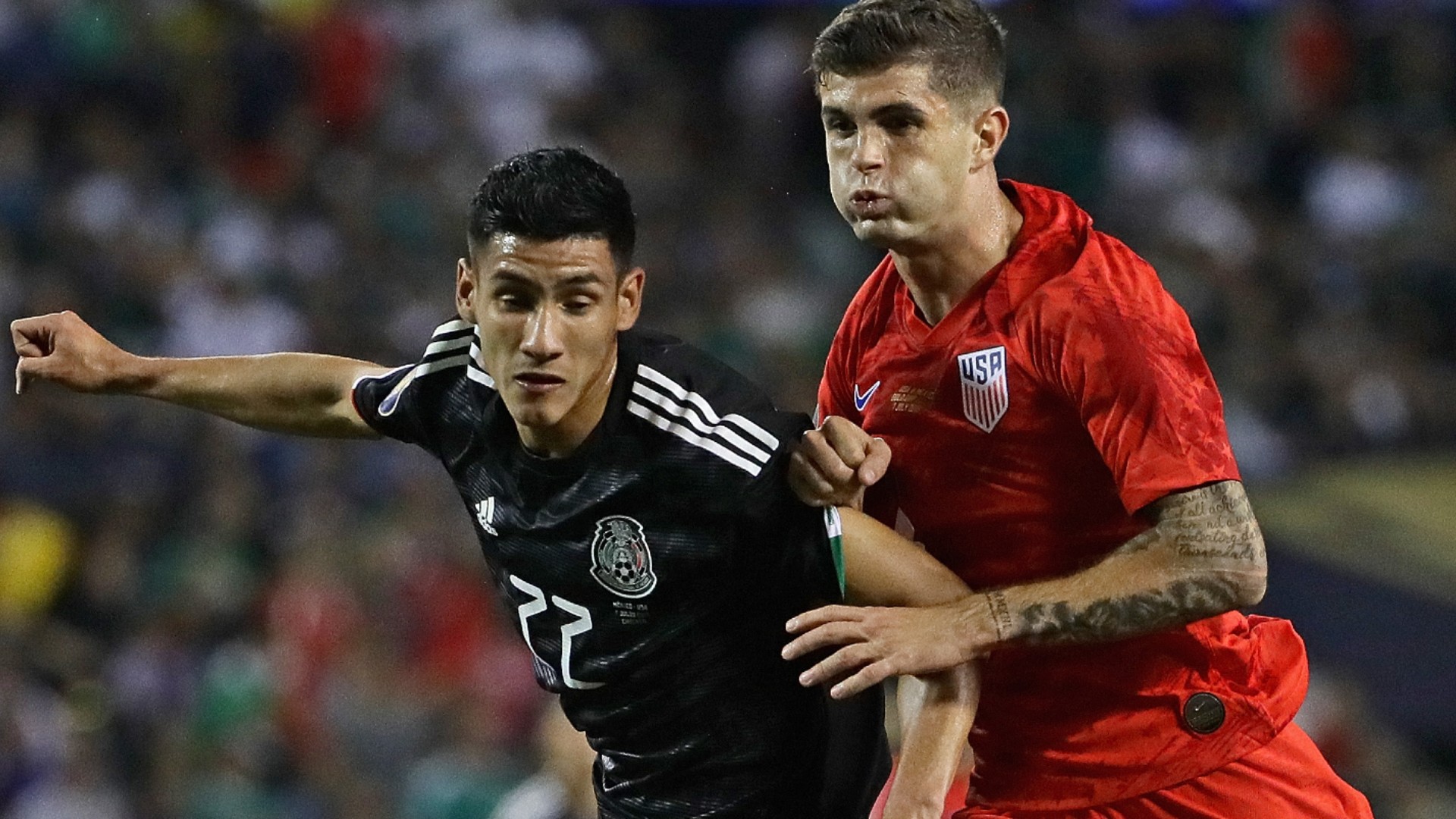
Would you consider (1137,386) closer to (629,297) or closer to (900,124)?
(900,124)

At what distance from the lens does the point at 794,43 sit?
462 inches

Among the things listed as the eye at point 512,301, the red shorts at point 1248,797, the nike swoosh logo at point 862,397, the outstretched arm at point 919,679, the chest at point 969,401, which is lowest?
the red shorts at point 1248,797

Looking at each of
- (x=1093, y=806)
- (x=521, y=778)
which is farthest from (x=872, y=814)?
(x=521, y=778)

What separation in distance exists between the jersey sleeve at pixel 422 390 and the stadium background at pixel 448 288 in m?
4.27

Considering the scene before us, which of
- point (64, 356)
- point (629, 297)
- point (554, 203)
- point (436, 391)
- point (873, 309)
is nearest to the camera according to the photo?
point (554, 203)

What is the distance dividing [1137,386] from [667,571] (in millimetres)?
864

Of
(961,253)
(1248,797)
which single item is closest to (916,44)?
(961,253)

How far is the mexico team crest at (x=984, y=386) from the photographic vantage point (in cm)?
359

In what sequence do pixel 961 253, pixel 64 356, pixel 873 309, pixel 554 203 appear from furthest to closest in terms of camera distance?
pixel 64 356 < pixel 873 309 < pixel 961 253 < pixel 554 203

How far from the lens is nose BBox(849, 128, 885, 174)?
140 inches

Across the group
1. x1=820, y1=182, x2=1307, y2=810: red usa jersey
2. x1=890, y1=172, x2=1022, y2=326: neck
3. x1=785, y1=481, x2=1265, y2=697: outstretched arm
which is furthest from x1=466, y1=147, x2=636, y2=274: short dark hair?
x1=785, y1=481, x2=1265, y2=697: outstretched arm

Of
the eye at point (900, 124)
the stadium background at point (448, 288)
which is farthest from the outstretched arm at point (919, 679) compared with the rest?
the stadium background at point (448, 288)

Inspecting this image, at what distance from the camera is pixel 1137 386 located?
11.2 ft

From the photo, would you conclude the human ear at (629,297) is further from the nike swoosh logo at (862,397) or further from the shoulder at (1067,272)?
the shoulder at (1067,272)
